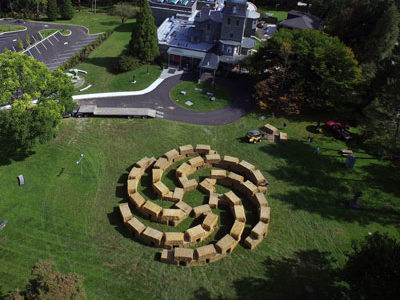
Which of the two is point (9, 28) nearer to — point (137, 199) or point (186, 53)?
point (186, 53)

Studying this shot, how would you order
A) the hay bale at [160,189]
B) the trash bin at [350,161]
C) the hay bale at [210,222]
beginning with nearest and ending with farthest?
the hay bale at [210,222] < the hay bale at [160,189] < the trash bin at [350,161]

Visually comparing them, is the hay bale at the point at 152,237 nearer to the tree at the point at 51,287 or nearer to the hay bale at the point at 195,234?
the hay bale at the point at 195,234

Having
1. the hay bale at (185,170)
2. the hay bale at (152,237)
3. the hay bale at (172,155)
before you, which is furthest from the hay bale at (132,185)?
the hay bale at (152,237)

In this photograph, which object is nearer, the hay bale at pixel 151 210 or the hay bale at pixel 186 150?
the hay bale at pixel 151 210

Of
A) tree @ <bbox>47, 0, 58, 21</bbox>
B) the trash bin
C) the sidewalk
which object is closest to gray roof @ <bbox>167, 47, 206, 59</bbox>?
the sidewalk

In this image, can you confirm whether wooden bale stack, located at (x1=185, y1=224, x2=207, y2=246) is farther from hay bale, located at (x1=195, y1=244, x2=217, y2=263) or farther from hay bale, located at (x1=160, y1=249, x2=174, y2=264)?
hay bale, located at (x1=160, y1=249, x2=174, y2=264)

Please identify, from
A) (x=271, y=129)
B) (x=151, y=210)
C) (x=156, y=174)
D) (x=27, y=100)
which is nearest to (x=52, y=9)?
(x=27, y=100)
